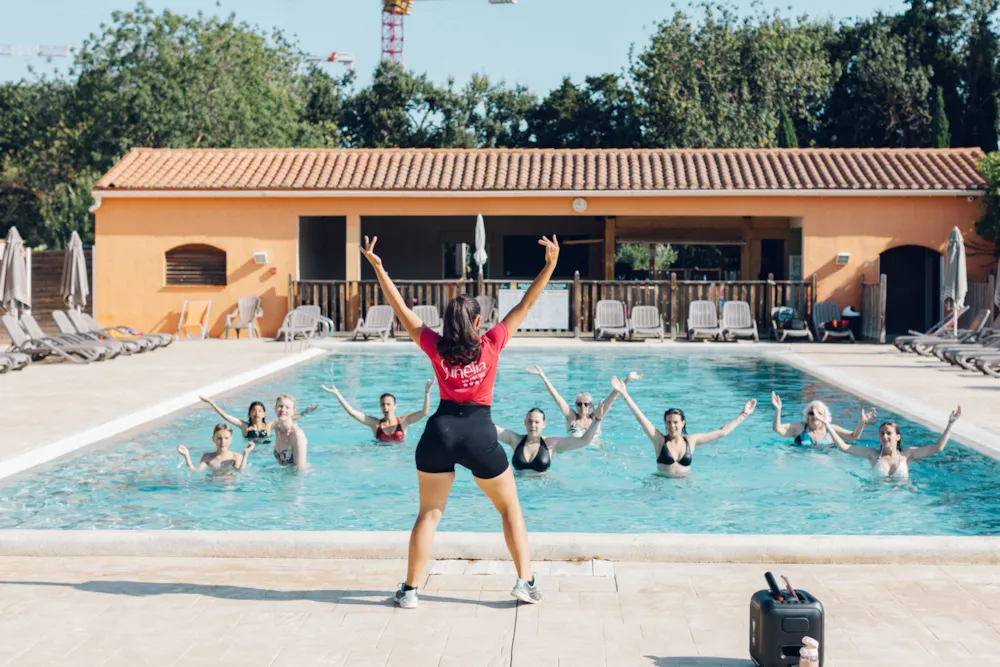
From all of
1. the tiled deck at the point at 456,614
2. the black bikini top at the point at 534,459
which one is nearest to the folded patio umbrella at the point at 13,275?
the black bikini top at the point at 534,459

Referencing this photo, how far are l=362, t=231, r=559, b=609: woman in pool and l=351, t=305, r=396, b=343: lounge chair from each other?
56.4 ft

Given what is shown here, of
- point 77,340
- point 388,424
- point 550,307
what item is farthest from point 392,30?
point 388,424

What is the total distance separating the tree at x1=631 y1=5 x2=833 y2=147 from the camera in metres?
43.9

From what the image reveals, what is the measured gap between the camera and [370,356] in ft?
67.8

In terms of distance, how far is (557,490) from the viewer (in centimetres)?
984

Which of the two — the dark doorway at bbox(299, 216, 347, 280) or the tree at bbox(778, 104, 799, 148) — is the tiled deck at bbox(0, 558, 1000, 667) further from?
the tree at bbox(778, 104, 799, 148)

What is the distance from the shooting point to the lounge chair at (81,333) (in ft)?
63.2

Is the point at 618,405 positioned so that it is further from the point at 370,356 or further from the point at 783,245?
the point at 783,245

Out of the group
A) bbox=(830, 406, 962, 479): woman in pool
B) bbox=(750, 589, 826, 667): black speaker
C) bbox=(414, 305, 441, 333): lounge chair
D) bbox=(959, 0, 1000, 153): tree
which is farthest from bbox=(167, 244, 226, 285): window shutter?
bbox=(959, 0, 1000, 153): tree

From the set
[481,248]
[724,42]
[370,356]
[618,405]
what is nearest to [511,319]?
[618,405]

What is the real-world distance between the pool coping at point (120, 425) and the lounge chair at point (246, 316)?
6431mm

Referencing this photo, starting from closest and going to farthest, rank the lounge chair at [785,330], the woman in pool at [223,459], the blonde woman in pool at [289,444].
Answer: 1. the woman in pool at [223,459]
2. the blonde woman in pool at [289,444]
3. the lounge chair at [785,330]

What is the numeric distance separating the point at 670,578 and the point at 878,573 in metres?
1.01

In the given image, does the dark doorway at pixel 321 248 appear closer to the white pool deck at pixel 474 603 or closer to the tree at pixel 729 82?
the tree at pixel 729 82
